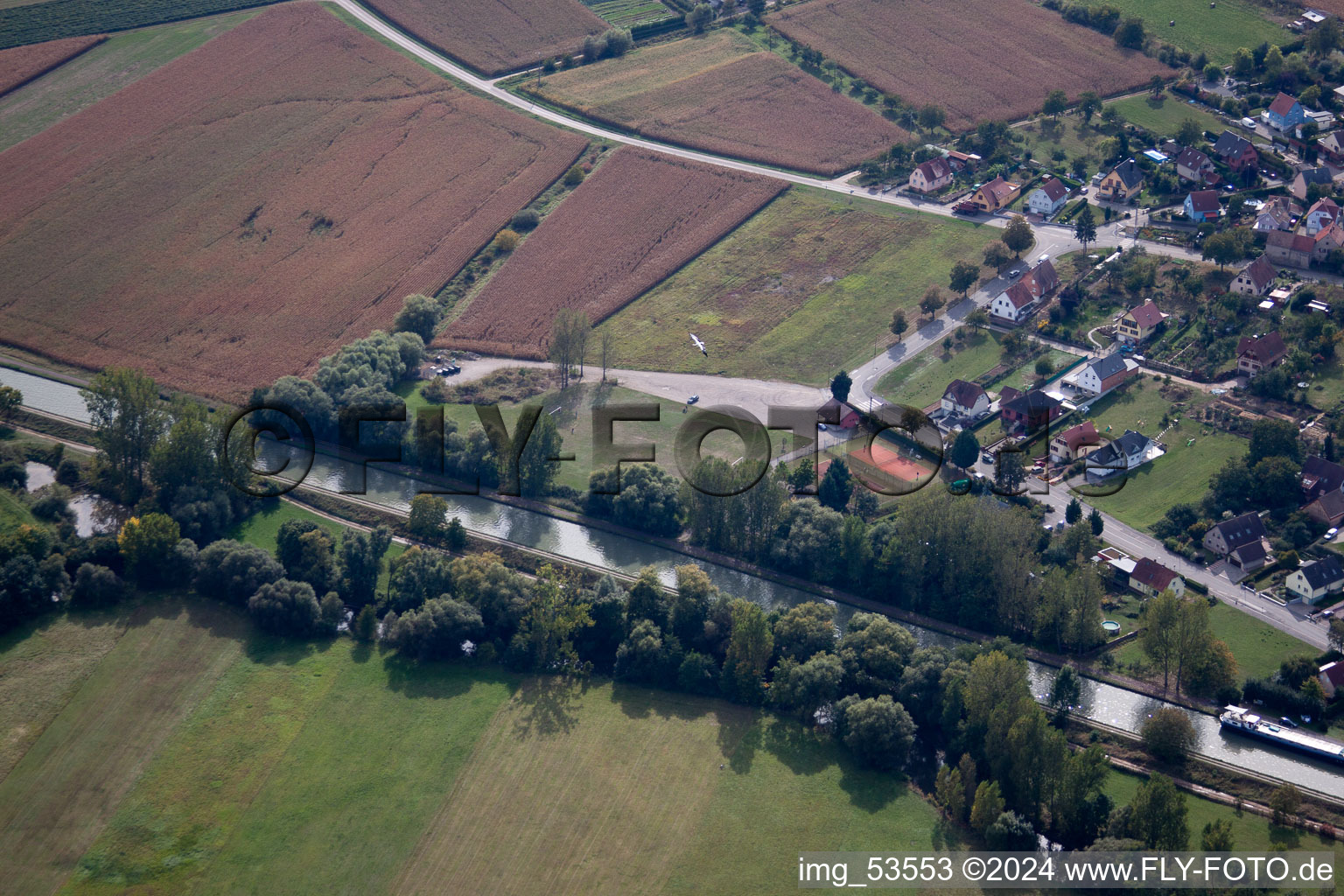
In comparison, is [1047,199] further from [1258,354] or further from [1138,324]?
[1258,354]

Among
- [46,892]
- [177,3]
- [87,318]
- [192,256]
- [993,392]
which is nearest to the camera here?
[46,892]

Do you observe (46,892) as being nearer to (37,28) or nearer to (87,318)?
(87,318)

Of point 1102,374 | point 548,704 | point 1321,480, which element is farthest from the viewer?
point 1102,374

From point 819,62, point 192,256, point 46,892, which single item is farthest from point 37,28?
point 46,892

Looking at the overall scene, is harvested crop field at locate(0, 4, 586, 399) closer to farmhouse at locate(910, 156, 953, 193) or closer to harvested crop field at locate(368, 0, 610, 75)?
harvested crop field at locate(368, 0, 610, 75)

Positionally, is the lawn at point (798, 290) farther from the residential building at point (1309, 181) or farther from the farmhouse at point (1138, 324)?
the residential building at point (1309, 181)

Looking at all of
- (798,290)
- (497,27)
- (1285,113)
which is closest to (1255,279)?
(1285,113)
